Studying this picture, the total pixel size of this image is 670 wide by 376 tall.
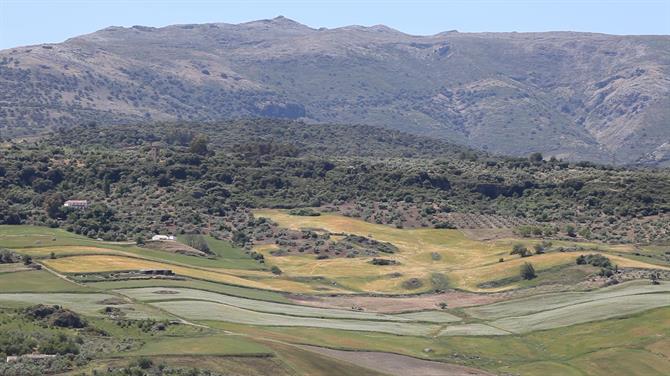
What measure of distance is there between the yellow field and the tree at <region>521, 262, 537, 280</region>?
2312 mm

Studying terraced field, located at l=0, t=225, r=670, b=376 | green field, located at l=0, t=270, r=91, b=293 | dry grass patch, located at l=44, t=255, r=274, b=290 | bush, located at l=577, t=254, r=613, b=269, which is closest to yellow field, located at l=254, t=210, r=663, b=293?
terraced field, located at l=0, t=225, r=670, b=376

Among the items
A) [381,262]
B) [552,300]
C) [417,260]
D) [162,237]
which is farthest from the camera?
[417,260]

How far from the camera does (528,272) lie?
139750mm

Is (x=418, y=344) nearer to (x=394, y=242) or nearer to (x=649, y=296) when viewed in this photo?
(x=649, y=296)

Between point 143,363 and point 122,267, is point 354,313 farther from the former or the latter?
point 143,363

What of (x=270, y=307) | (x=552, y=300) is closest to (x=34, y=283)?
(x=270, y=307)

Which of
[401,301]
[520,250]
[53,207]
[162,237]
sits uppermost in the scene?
[53,207]

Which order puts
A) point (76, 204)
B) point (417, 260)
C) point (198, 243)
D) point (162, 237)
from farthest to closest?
1. point (76, 204)
2. point (417, 260)
3. point (162, 237)
4. point (198, 243)

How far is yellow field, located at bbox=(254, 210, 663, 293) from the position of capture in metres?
144

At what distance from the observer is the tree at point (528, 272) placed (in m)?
140

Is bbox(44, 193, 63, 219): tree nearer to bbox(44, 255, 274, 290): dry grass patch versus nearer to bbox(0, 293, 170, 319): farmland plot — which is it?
bbox(44, 255, 274, 290): dry grass patch

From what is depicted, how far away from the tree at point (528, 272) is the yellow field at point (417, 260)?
2.31 m

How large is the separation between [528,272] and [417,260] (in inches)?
1017

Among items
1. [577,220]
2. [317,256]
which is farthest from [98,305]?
[577,220]
